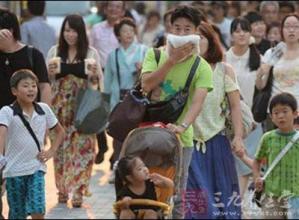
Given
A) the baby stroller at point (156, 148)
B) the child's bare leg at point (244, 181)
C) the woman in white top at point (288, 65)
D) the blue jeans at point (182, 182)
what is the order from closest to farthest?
the baby stroller at point (156, 148), the blue jeans at point (182, 182), the woman in white top at point (288, 65), the child's bare leg at point (244, 181)

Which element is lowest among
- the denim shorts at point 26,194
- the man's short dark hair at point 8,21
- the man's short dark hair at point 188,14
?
the denim shorts at point 26,194

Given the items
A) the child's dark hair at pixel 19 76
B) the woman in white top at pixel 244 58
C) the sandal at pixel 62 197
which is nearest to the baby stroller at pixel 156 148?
the child's dark hair at pixel 19 76

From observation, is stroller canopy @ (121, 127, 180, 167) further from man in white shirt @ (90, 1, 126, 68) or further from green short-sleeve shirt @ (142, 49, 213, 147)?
man in white shirt @ (90, 1, 126, 68)

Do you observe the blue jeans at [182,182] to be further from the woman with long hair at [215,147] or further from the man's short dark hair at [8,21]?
the man's short dark hair at [8,21]

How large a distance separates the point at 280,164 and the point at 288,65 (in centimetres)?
128

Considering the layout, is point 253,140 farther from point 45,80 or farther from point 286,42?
point 45,80

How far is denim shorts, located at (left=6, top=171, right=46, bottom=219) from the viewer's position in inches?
254

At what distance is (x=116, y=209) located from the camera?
16.6ft

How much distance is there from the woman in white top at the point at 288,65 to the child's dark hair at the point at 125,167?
2.47 metres

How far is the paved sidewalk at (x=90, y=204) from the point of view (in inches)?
319

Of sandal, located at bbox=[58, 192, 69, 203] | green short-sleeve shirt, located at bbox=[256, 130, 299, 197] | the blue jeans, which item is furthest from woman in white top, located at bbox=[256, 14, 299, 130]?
sandal, located at bbox=[58, 192, 69, 203]

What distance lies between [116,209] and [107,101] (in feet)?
12.0

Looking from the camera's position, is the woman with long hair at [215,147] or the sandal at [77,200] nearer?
the woman with long hair at [215,147]

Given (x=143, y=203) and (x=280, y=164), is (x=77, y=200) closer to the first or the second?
(x=280, y=164)
